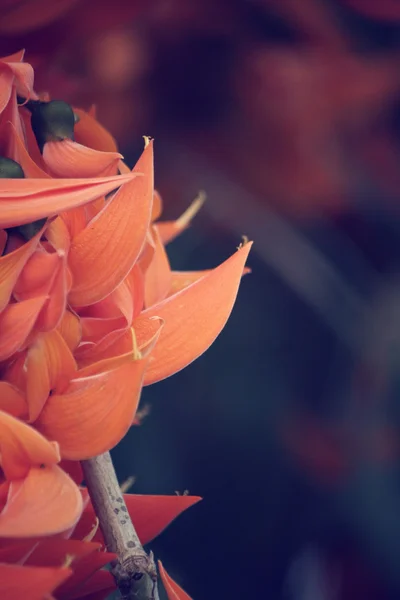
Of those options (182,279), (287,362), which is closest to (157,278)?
(182,279)

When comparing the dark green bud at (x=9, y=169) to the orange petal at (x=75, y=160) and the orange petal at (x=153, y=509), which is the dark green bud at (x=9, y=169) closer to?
the orange petal at (x=75, y=160)

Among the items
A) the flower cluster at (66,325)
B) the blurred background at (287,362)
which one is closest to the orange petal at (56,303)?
the flower cluster at (66,325)

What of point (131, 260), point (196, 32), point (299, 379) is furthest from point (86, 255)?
point (299, 379)

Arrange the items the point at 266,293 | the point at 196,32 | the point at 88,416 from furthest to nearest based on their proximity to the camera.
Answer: the point at 266,293
the point at 196,32
the point at 88,416

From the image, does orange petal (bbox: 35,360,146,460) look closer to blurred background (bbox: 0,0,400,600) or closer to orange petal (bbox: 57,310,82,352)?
orange petal (bbox: 57,310,82,352)

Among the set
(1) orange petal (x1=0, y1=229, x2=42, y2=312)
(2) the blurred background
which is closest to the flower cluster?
(1) orange petal (x1=0, y1=229, x2=42, y2=312)

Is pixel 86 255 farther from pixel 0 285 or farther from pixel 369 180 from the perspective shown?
pixel 369 180
